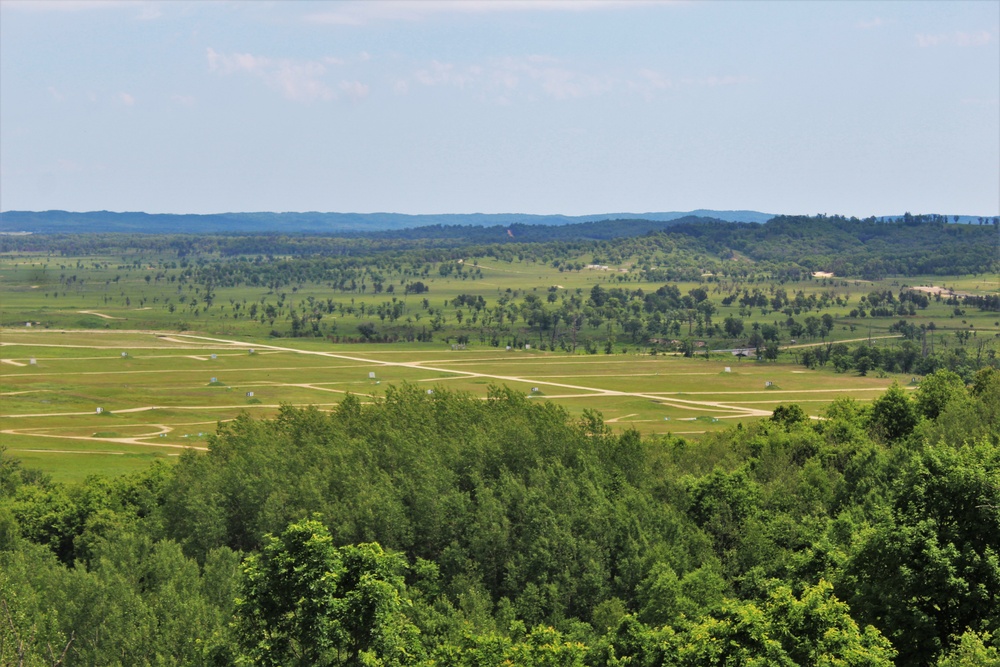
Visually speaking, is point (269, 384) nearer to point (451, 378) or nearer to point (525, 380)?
point (451, 378)

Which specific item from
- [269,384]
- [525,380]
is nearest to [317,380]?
[269,384]

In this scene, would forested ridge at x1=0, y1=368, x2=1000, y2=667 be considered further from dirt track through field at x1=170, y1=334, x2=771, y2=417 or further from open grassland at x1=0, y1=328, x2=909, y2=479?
dirt track through field at x1=170, y1=334, x2=771, y2=417

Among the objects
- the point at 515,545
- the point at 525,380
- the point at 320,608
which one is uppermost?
the point at 320,608

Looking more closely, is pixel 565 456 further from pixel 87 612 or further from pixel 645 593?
pixel 87 612

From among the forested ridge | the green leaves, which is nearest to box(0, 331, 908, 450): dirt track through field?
the forested ridge

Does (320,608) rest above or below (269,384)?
above

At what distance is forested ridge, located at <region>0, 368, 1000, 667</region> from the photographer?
3083 cm

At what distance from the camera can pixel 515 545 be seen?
49062 millimetres

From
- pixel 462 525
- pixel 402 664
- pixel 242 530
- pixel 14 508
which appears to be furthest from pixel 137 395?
pixel 402 664

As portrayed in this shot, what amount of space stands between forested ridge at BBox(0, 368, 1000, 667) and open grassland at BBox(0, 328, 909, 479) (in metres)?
33.7

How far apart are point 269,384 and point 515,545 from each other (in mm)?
98563

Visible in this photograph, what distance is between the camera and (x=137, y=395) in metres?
133

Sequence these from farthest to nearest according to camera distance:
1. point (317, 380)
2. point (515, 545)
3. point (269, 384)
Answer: point (317, 380)
point (269, 384)
point (515, 545)

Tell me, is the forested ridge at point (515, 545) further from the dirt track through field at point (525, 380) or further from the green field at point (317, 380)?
the dirt track through field at point (525, 380)
